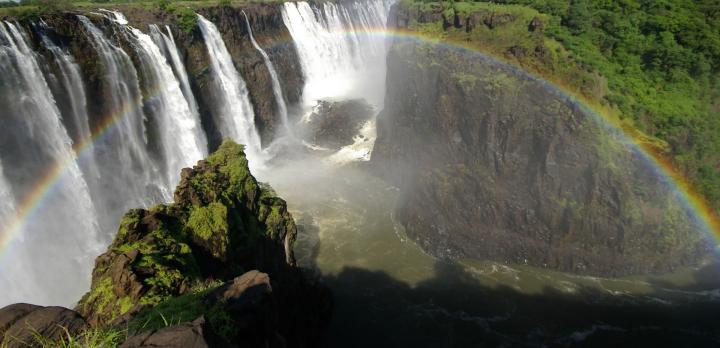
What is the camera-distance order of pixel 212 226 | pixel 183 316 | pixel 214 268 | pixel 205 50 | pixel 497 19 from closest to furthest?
1. pixel 183 316
2. pixel 214 268
3. pixel 212 226
4. pixel 497 19
5. pixel 205 50

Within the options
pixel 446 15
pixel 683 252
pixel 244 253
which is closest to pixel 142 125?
pixel 244 253

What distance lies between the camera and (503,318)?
689 inches

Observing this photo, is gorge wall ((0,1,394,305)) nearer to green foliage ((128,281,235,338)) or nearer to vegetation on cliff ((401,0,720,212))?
vegetation on cliff ((401,0,720,212))

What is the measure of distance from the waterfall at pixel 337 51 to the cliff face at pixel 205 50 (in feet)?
5.71

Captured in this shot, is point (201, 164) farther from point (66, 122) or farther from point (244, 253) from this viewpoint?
point (66, 122)

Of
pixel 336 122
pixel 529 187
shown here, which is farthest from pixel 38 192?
pixel 529 187

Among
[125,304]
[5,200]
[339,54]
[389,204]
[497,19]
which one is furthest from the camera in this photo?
[339,54]

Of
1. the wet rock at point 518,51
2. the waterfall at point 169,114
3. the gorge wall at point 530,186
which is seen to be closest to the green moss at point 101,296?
the gorge wall at point 530,186

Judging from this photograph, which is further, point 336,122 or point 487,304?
point 336,122

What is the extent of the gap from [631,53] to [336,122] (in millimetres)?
21424

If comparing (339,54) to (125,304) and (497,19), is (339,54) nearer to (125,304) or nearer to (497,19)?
(497,19)

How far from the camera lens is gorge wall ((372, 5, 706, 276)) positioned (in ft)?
63.4

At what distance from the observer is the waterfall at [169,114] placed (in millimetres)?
23953

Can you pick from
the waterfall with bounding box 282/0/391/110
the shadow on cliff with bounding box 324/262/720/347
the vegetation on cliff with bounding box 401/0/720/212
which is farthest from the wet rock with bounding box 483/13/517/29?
the waterfall with bounding box 282/0/391/110
